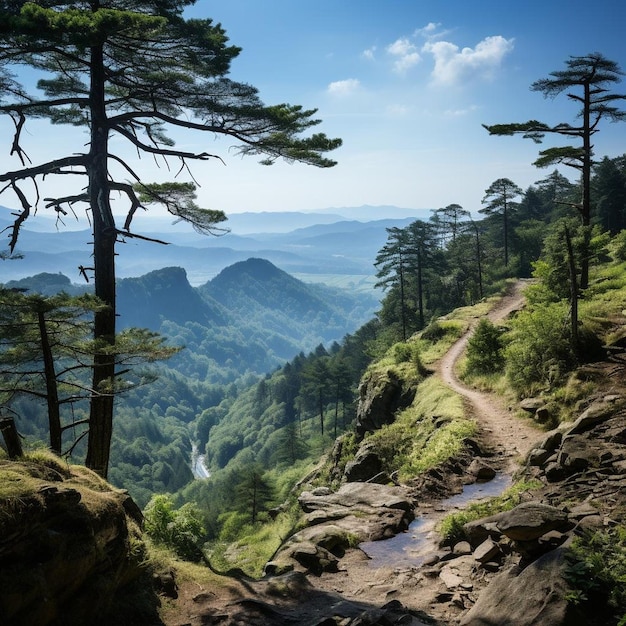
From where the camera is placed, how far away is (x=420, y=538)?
9.16 m

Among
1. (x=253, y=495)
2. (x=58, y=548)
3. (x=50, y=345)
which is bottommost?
(x=253, y=495)

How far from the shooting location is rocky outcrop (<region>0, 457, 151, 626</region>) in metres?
4.01

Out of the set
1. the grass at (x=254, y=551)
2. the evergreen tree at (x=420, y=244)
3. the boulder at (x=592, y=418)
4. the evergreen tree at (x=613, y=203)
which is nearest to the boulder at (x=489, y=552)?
the boulder at (x=592, y=418)

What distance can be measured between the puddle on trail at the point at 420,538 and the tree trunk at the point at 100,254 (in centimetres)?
549

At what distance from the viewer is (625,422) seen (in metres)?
8.62

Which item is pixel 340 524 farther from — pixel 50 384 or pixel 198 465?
pixel 198 465

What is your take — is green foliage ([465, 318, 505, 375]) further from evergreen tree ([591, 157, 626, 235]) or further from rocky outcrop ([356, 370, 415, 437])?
evergreen tree ([591, 157, 626, 235])

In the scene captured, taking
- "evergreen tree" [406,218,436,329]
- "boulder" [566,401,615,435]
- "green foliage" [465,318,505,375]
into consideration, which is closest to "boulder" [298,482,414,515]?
"boulder" [566,401,615,435]

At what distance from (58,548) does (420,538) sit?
6858 millimetres

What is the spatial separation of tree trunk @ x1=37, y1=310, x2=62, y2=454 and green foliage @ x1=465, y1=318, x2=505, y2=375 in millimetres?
15761

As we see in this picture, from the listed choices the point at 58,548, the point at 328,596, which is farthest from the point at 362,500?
the point at 58,548

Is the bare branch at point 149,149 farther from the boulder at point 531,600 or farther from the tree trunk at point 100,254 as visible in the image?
the boulder at point 531,600

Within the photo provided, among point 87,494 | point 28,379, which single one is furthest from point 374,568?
point 28,379

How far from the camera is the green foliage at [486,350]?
1920 centimetres
